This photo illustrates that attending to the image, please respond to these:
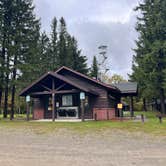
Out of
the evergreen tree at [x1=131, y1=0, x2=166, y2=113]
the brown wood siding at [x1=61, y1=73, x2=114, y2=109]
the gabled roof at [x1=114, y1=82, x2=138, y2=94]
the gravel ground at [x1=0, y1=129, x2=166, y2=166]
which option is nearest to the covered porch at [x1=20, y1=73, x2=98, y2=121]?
the brown wood siding at [x1=61, y1=73, x2=114, y2=109]

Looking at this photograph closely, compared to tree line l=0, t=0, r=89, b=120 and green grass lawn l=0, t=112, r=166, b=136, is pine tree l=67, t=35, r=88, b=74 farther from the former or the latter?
green grass lawn l=0, t=112, r=166, b=136

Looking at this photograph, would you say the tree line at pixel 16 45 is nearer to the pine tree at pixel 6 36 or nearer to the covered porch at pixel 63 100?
the pine tree at pixel 6 36

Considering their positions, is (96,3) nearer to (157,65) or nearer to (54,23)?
(157,65)

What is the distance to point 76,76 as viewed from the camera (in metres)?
30.5

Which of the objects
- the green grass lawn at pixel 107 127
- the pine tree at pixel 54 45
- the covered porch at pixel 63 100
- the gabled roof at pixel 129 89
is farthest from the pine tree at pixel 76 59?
the green grass lawn at pixel 107 127

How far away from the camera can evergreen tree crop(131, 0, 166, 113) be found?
32.0 metres

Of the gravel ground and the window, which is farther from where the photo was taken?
the window

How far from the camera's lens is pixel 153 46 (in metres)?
32.1

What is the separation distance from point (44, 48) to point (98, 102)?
98.2 ft

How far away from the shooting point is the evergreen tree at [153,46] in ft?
105

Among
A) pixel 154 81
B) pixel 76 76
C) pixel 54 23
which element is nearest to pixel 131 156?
pixel 76 76

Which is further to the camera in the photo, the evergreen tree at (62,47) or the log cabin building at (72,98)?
the evergreen tree at (62,47)

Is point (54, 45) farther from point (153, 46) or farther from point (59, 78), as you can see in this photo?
point (59, 78)

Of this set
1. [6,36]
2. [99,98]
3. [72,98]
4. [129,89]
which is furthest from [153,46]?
[6,36]
